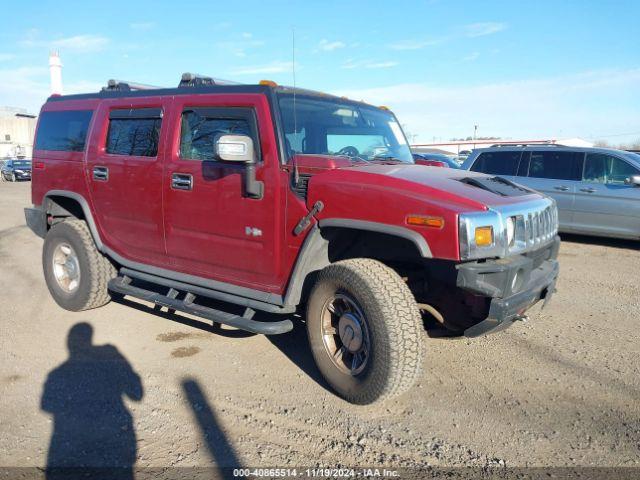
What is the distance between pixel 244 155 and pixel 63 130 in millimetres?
2947

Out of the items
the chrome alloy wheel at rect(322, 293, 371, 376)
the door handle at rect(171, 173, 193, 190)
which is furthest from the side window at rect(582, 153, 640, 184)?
the door handle at rect(171, 173, 193, 190)

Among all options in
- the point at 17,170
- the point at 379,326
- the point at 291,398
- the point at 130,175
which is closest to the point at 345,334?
the point at 379,326

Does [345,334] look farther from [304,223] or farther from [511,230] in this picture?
[511,230]

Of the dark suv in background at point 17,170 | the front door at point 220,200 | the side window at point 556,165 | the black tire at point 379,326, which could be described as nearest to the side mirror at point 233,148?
the front door at point 220,200

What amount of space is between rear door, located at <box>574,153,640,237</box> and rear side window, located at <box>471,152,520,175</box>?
1.21 m

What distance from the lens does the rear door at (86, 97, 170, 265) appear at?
14.8 ft

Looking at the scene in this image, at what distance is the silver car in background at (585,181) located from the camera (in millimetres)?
8695

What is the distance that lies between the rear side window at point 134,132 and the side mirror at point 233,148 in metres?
1.24

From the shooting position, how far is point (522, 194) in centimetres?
375

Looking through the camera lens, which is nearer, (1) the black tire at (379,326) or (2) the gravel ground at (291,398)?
(2) the gravel ground at (291,398)

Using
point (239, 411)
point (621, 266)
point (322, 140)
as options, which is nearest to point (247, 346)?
Answer: point (239, 411)

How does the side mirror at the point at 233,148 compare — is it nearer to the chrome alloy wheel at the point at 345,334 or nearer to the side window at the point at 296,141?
the side window at the point at 296,141

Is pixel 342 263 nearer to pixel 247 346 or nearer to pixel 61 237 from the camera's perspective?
pixel 247 346

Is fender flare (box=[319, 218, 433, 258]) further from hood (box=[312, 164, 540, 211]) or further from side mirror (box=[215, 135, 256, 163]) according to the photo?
side mirror (box=[215, 135, 256, 163])
